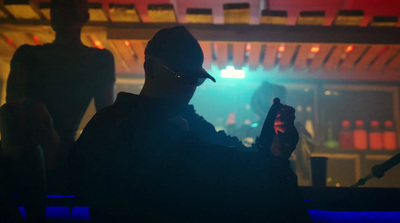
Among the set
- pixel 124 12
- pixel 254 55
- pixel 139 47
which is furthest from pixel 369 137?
pixel 124 12

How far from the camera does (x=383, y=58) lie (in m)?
3.50

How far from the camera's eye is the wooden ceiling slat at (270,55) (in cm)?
327

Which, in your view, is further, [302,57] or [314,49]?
[302,57]

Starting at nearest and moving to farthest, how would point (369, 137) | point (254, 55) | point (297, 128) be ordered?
point (254, 55), point (297, 128), point (369, 137)

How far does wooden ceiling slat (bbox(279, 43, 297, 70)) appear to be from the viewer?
3.26m

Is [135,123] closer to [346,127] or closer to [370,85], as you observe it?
[346,127]

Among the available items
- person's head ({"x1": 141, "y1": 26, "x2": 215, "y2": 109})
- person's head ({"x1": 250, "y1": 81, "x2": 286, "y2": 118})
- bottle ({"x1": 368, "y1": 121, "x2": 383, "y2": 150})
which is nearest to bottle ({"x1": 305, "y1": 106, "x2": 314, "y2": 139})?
bottle ({"x1": 368, "y1": 121, "x2": 383, "y2": 150})

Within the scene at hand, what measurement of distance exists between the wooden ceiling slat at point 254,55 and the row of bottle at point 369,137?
2106 millimetres

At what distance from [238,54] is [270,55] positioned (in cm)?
35

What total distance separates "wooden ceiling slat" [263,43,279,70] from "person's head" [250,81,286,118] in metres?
0.26

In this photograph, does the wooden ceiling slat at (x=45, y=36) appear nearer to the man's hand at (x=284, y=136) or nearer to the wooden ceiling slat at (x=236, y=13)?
the wooden ceiling slat at (x=236, y=13)

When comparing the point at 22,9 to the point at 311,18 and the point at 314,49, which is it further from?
the point at 314,49

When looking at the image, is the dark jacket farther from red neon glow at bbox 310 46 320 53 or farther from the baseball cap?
red neon glow at bbox 310 46 320 53

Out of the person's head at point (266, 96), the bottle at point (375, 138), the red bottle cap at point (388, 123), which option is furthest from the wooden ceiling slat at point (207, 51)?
the red bottle cap at point (388, 123)
